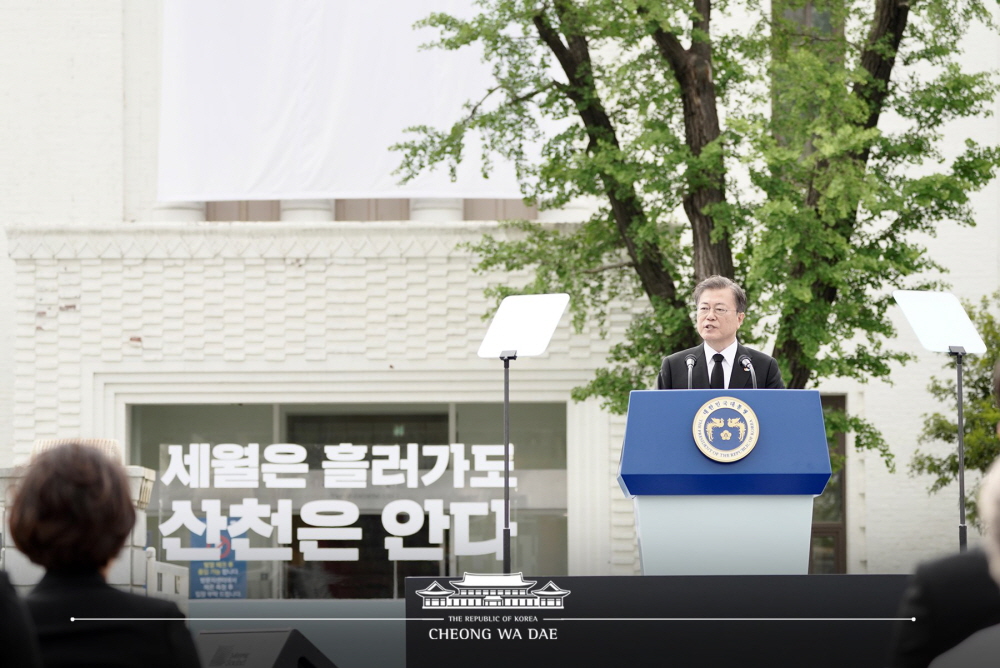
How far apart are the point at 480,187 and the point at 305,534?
13.8 ft

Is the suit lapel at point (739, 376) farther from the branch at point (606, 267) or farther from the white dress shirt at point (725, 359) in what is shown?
the branch at point (606, 267)

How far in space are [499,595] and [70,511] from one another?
2.21 metres

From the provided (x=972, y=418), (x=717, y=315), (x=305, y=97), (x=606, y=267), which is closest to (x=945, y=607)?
(x=717, y=315)

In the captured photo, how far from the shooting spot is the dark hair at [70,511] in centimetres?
242

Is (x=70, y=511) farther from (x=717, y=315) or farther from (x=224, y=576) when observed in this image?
(x=224, y=576)

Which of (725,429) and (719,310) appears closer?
(725,429)

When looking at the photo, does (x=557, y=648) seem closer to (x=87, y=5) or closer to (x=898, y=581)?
(x=898, y=581)

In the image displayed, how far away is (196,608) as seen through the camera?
21.5 ft

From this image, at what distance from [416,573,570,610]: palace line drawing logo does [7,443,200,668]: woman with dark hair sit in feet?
6.41

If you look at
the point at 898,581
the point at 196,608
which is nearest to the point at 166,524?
the point at 196,608

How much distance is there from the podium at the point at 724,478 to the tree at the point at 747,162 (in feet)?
15.1

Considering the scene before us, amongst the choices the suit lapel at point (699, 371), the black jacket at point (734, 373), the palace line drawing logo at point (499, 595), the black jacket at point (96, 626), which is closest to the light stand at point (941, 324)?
the black jacket at point (734, 373)

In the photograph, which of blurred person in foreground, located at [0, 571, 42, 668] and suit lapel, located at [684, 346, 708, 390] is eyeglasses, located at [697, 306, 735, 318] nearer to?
suit lapel, located at [684, 346, 708, 390]

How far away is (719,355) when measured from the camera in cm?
555
